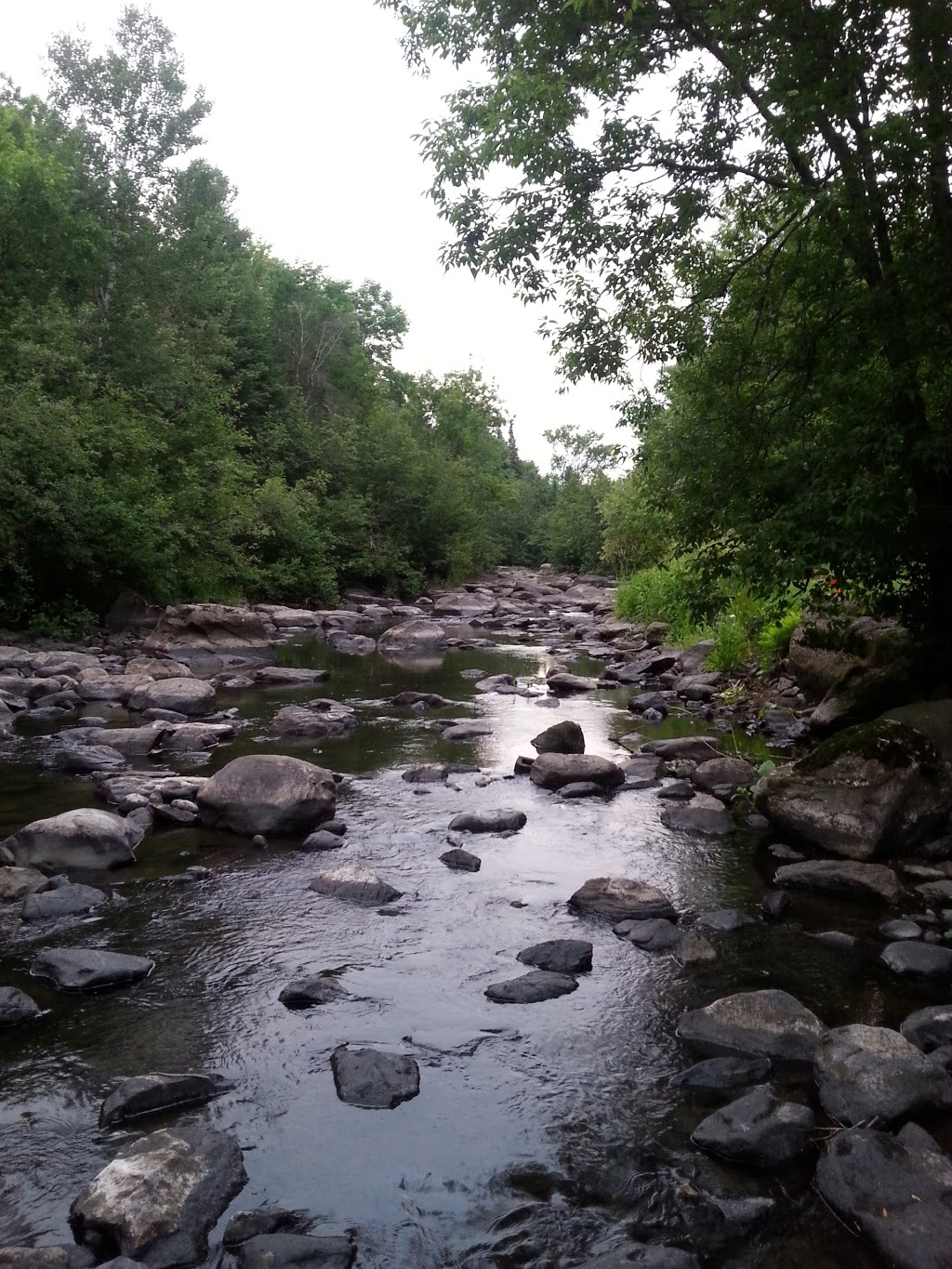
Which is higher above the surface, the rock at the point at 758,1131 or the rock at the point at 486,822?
the rock at the point at 758,1131

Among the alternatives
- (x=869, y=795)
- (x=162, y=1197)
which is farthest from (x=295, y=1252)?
(x=869, y=795)

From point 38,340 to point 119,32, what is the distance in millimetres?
18086

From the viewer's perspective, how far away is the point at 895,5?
702 cm

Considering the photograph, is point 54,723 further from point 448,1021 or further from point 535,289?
point 448,1021

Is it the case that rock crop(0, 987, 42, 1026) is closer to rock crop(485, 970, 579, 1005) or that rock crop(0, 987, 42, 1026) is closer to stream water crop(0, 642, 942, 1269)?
stream water crop(0, 642, 942, 1269)

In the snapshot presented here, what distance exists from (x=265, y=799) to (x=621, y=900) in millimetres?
3392

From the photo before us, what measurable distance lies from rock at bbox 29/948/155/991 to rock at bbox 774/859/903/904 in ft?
14.9

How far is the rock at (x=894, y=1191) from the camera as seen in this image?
3301 millimetres

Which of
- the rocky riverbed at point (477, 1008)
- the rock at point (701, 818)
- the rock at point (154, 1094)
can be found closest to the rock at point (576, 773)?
the rocky riverbed at point (477, 1008)

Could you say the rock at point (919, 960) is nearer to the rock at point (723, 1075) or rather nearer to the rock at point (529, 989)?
the rock at point (723, 1075)

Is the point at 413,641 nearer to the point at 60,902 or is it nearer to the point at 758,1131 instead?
the point at 60,902

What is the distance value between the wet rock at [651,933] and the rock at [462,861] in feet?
4.90

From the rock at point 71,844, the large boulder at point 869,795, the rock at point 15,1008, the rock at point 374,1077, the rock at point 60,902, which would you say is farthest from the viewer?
the large boulder at point 869,795

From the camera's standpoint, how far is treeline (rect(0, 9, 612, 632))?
22.0m
